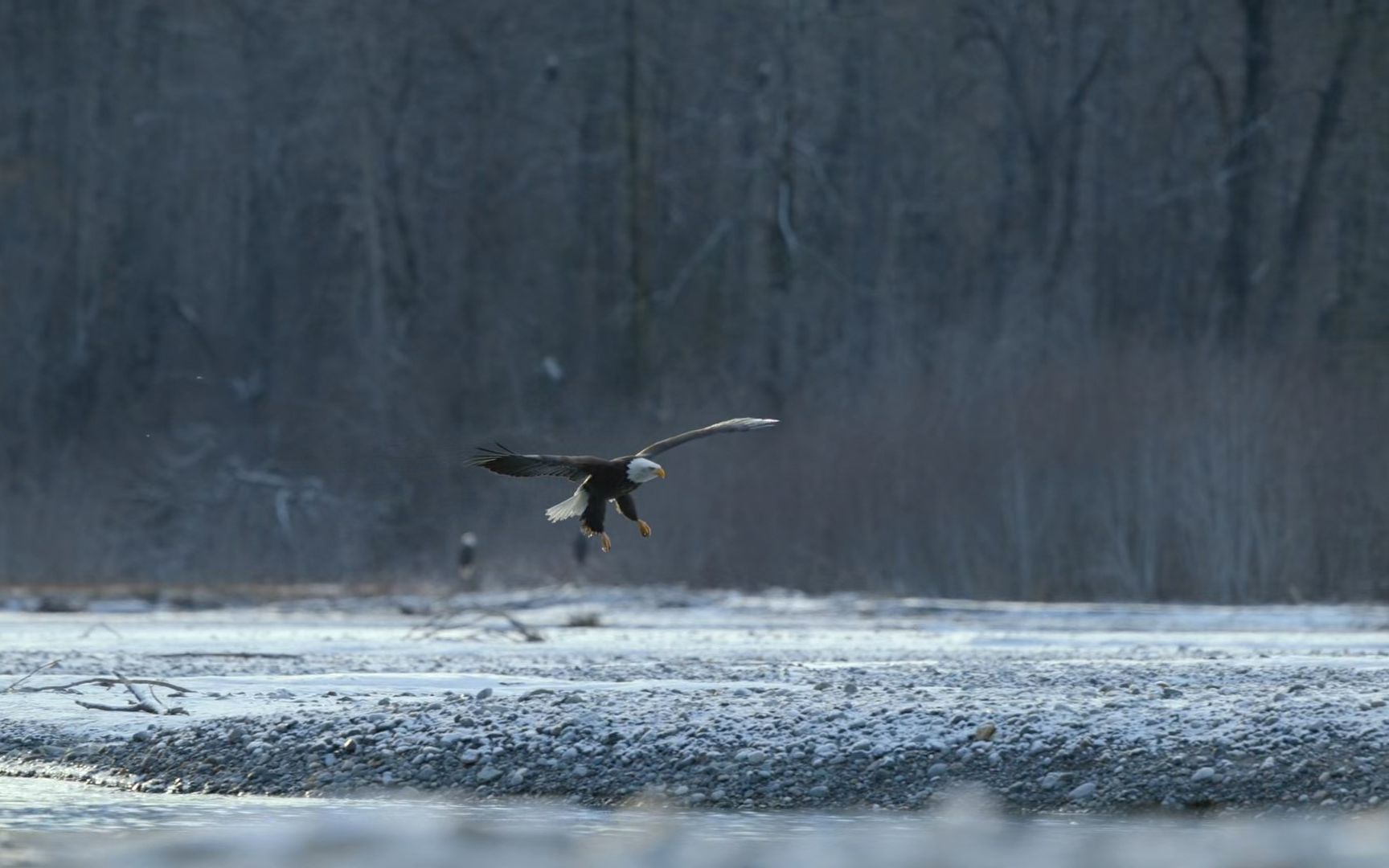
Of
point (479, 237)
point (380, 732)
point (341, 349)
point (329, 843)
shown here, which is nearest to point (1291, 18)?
point (479, 237)

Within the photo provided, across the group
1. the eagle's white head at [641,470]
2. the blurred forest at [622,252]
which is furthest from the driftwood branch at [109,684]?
the blurred forest at [622,252]

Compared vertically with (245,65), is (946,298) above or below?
below

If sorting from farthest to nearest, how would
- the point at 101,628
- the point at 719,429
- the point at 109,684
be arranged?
the point at 101,628, the point at 109,684, the point at 719,429

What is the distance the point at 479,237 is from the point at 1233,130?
1606cm

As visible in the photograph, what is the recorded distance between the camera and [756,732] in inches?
453

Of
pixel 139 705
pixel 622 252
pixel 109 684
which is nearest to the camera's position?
pixel 139 705

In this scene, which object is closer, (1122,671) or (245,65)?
(1122,671)

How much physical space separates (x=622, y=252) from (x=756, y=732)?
3442 cm

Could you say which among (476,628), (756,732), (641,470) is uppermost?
(641,470)

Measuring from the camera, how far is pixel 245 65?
1857 inches

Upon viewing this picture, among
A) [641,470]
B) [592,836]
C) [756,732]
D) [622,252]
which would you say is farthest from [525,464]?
[622,252]

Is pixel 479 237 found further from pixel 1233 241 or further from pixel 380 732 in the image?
pixel 380 732

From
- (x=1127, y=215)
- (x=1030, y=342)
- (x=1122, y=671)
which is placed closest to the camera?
(x=1122, y=671)

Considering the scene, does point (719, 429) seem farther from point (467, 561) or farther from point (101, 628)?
point (467, 561)
